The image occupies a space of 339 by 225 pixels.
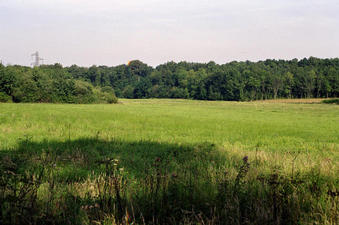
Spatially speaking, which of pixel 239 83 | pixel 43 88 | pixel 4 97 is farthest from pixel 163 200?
pixel 239 83

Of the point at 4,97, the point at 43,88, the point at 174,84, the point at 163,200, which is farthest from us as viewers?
the point at 174,84

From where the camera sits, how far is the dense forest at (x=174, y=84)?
80375 mm


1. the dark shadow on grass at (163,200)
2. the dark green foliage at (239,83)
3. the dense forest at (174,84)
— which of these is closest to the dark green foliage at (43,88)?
the dense forest at (174,84)

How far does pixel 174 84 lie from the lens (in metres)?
168

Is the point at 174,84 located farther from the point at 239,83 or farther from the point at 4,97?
the point at 4,97

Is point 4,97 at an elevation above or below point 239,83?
below

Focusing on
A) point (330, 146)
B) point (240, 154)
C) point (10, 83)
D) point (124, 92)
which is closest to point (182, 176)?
point (240, 154)

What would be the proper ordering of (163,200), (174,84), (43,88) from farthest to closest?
(174,84), (43,88), (163,200)

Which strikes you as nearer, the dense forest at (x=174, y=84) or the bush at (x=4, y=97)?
the bush at (x=4, y=97)

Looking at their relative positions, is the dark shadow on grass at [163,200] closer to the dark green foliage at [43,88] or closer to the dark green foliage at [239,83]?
the dark green foliage at [43,88]

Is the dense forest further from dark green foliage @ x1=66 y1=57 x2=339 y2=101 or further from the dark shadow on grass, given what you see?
the dark shadow on grass

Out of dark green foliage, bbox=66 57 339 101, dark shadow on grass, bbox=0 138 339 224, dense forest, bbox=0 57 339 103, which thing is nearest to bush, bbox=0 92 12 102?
dense forest, bbox=0 57 339 103

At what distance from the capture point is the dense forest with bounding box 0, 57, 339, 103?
80375mm

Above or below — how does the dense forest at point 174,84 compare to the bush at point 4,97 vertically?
above
